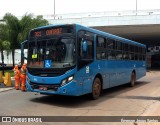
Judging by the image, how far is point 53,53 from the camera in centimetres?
1055

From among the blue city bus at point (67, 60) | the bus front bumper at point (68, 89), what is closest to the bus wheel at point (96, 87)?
the blue city bus at point (67, 60)

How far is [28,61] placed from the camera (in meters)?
11.4

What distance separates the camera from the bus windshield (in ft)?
33.9

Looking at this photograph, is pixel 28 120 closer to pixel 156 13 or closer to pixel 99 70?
pixel 99 70

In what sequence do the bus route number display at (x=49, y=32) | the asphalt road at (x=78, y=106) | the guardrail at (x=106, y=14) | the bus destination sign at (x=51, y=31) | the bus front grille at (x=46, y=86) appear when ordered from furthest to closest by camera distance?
the guardrail at (x=106, y=14) → the bus route number display at (x=49, y=32) → the bus destination sign at (x=51, y=31) → the bus front grille at (x=46, y=86) → the asphalt road at (x=78, y=106)

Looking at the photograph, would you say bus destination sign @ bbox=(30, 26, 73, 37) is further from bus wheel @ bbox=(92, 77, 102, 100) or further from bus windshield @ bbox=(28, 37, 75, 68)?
bus wheel @ bbox=(92, 77, 102, 100)

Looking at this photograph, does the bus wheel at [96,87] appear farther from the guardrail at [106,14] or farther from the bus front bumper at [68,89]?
the guardrail at [106,14]

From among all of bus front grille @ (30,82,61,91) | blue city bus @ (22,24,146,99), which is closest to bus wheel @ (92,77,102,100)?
blue city bus @ (22,24,146,99)

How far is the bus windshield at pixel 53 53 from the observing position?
10328 mm

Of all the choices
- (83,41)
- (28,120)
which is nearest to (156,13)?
(83,41)

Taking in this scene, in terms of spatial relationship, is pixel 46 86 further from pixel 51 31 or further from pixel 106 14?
pixel 106 14

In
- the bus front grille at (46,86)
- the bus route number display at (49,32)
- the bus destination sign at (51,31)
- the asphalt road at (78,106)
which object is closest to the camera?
the asphalt road at (78,106)

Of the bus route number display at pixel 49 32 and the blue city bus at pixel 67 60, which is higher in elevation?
the bus route number display at pixel 49 32

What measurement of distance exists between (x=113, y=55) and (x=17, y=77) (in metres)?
5.34
